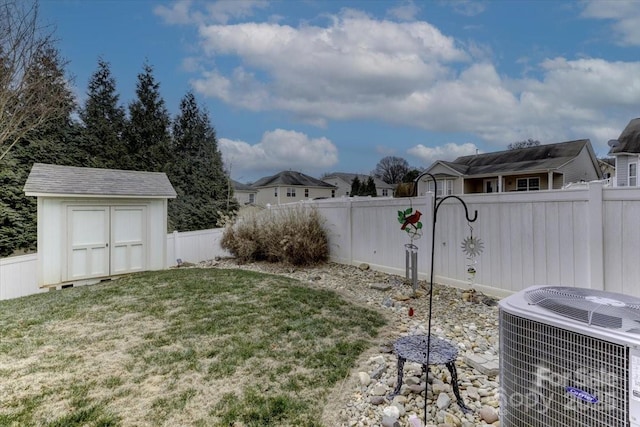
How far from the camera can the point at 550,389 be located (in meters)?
1.41

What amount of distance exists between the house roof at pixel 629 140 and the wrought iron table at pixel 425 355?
13.4 meters

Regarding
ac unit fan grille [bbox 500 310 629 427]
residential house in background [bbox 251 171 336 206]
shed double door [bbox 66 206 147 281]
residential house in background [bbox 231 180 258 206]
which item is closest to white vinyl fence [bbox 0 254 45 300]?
shed double door [bbox 66 206 147 281]

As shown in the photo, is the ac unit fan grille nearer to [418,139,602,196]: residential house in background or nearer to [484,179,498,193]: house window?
[418,139,602,196]: residential house in background

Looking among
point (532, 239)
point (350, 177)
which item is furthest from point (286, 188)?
point (532, 239)

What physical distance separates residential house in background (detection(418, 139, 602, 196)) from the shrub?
324 inches

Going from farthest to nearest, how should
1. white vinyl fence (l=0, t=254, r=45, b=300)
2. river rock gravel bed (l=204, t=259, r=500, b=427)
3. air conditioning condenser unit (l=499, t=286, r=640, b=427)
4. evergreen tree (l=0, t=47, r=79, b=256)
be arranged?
evergreen tree (l=0, t=47, r=79, b=256)
white vinyl fence (l=0, t=254, r=45, b=300)
river rock gravel bed (l=204, t=259, r=500, b=427)
air conditioning condenser unit (l=499, t=286, r=640, b=427)

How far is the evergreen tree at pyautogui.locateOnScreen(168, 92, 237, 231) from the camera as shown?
13.8 meters

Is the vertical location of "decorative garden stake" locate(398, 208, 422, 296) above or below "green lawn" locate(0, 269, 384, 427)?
above

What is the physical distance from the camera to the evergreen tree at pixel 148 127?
519 inches

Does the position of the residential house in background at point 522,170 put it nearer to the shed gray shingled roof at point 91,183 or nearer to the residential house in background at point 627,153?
the residential house in background at point 627,153

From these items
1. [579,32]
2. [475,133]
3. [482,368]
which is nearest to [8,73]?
[482,368]

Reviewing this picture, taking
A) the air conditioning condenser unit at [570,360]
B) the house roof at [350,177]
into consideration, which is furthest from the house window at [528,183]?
the house roof at [350,177]

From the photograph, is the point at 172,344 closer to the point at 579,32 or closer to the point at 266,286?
the point at 266,286

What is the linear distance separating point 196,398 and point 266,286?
10.9 ft
